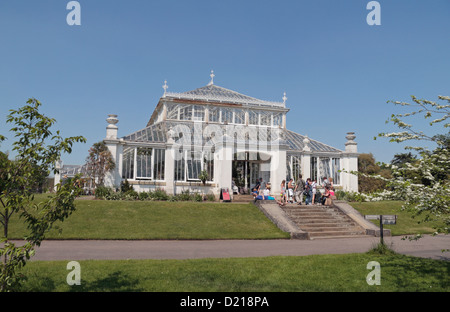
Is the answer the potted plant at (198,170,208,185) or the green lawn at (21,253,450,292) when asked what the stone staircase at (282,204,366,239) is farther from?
the potted plant at (198,170,208,185)

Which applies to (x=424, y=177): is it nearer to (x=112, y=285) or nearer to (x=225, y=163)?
(x=112, y=285)

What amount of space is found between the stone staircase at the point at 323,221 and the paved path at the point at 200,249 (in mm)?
2323

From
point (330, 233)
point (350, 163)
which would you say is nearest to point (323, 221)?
point (330, 233)

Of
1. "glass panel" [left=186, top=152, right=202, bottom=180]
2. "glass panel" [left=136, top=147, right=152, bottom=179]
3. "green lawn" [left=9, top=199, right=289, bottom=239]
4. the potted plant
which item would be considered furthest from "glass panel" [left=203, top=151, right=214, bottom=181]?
"green lawn" [left=9, top=199, right=289, bottom=239]

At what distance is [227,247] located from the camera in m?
11.5

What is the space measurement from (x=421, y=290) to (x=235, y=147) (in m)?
17.8

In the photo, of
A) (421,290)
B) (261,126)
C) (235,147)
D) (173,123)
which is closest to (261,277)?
(421,290)

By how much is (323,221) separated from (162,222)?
27.7 ft

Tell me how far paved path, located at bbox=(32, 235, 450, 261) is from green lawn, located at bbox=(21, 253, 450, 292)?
4.07 ft

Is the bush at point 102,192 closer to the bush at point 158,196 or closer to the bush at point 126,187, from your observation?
the bush at point 126,187

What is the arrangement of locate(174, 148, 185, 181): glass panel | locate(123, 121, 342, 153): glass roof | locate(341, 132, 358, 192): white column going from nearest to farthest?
locate(174, 148, 185, 181): glass panel → locate(123, 121, 342, 153): glass roof → locate(341, 132, 358, 192): white column

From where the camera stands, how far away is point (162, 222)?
1481 centimetres

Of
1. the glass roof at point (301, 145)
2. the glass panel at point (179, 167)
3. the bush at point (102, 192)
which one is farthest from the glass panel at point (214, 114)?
the bush at point (102, 192)

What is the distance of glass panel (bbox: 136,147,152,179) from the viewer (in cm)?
2366
